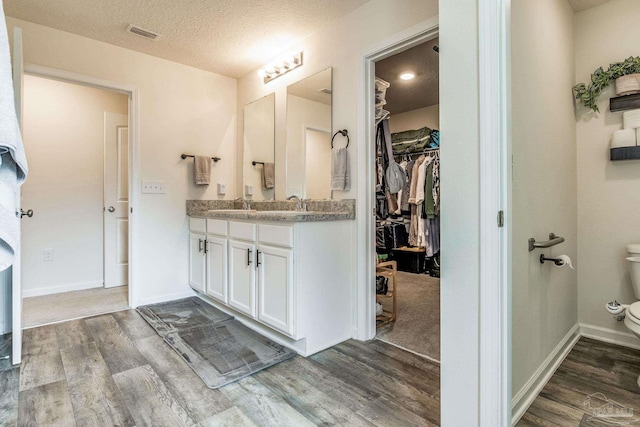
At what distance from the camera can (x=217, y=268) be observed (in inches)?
110

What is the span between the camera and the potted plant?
2107 mm

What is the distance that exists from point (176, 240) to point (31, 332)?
1263 mm

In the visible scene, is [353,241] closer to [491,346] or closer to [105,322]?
[491,346]

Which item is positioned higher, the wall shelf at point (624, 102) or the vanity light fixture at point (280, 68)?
the vanity light fixture at point (280, 68)

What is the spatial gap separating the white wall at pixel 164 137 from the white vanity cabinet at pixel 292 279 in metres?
0.91

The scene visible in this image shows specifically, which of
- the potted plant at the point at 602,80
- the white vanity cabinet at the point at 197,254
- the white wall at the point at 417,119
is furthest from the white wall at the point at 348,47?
the white wall at the point at 417,119

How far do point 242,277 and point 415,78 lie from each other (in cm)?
289

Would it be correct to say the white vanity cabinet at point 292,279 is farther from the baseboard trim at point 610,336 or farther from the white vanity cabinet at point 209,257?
the baseboard trim at point 610,336

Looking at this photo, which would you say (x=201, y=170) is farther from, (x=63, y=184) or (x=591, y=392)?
(x=591, y=392)

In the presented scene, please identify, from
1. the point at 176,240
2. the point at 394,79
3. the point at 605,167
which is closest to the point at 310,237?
the point at 176,240

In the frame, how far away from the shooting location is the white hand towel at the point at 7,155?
654 millimetres

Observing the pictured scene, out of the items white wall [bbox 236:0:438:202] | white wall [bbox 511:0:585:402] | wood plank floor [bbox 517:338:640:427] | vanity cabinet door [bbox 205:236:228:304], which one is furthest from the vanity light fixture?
wood plank floor [bbox 517:338:640:427]

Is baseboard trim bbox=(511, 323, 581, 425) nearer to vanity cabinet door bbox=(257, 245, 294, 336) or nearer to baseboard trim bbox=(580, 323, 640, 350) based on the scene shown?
baseboard trim bbox=(580, 323, 640, 350)

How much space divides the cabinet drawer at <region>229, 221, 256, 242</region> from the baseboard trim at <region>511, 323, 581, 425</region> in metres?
1.75
